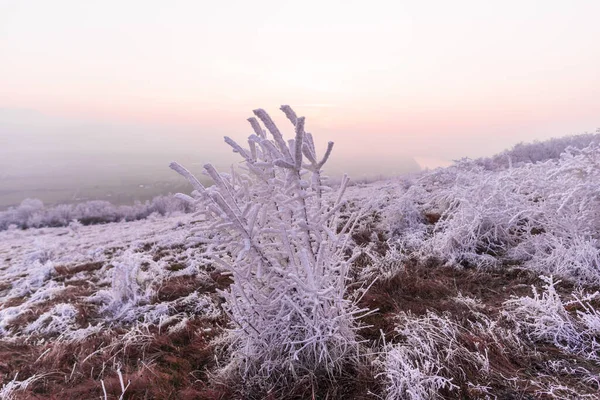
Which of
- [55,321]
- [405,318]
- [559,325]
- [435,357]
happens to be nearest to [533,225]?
[559,325]

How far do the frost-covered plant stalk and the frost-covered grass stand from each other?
8cm

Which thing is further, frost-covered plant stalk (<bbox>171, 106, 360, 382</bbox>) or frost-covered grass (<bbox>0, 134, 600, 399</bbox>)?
frost-covered grass (<bbox>0, 134, 600, 399</bbox>)

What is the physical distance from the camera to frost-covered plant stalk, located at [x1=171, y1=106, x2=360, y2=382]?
208 cm

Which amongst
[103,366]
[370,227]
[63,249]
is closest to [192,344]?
[103,366]

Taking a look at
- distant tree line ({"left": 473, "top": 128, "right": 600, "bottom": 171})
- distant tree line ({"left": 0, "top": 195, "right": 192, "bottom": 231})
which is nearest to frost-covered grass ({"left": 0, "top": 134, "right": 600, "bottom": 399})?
distant tree line ({"left": 473, "top": 128, "right": 600, "bottom": 171})

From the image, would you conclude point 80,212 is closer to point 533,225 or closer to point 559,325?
point 533,225

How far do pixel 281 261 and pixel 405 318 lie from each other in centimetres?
143

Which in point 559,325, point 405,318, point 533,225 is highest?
point 533,225

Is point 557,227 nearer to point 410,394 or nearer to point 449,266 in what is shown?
point 449,266

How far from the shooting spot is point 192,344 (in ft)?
10.9

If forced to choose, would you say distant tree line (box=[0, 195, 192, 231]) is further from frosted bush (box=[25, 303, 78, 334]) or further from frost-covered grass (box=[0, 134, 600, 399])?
frosted bush (box=[25, 303, 78, 334])

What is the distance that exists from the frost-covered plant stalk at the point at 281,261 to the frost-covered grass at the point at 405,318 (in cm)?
8

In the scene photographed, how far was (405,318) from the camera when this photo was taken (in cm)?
290

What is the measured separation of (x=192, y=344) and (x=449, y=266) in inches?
153
